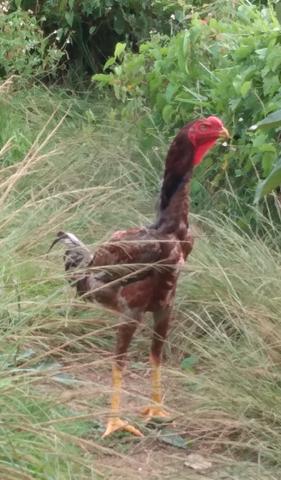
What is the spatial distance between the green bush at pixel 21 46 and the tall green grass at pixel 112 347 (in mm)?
1863

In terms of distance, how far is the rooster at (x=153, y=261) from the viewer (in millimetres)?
4062

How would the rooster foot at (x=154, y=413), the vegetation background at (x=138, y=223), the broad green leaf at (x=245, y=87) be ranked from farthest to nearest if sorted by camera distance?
the broad green leaf at (x=245, y=87) → the rooster foot at (x=154, y=413) → the vegetation background at (x=138, y=223)

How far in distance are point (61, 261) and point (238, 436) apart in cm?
134

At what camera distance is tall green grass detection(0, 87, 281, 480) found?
329 centimetres

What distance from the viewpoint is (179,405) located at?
4.45 meters

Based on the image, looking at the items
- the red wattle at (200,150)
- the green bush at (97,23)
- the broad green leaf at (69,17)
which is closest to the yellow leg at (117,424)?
the red wattle at (200,150)

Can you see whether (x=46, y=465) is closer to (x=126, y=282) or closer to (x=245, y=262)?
(x=126, y=282)

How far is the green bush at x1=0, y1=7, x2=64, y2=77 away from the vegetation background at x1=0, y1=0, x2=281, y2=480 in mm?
16

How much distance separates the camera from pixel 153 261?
4.06m

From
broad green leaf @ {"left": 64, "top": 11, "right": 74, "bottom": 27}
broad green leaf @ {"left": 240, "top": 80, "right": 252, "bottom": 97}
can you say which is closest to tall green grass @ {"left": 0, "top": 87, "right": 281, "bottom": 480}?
broad green leaf @ {"left": 240, "top": 80, "right": 252, "bottom": 97}

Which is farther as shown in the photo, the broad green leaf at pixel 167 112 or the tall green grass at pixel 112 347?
the broad green leaf at pixel 167 112

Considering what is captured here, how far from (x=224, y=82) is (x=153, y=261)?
2.18m

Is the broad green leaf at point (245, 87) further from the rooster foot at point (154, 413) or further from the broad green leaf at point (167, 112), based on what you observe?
the rooster foot at point (154, 413)

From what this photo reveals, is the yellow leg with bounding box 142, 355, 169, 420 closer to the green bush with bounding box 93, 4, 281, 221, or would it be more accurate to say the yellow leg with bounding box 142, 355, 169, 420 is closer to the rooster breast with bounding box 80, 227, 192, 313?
the rooster breast with bounding box 80, 227, 192, 313
